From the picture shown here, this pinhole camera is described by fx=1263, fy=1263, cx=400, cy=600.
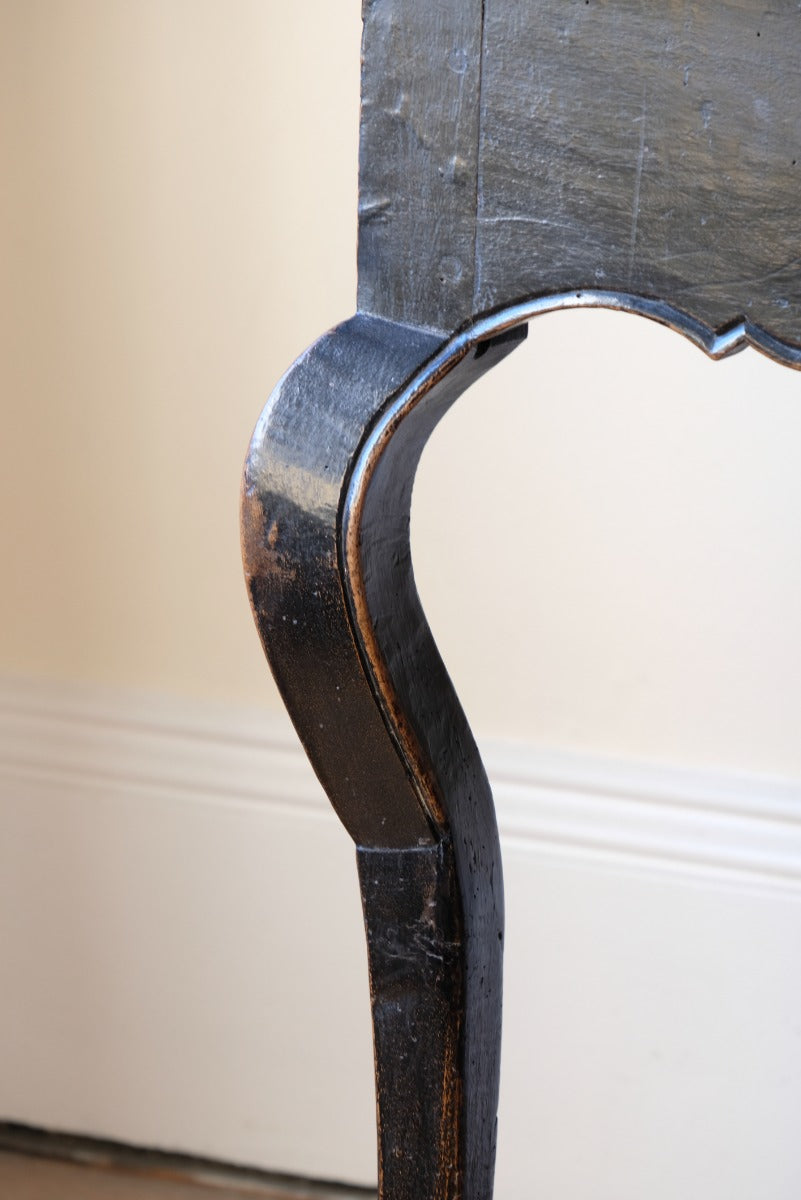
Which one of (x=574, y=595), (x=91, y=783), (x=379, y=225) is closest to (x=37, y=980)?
(x=91, y=783)

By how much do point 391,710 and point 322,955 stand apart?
0.79m

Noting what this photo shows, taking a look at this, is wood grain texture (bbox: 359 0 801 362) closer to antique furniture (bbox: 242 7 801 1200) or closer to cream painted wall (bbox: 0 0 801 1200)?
antique furniture (bbox: 242 7 801 1200)

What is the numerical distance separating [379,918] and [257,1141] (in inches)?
34.2

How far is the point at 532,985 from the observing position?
97 centimetres

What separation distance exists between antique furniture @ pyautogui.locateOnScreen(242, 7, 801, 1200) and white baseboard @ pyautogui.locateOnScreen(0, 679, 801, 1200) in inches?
25.5

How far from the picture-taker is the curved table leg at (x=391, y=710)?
0.83ft

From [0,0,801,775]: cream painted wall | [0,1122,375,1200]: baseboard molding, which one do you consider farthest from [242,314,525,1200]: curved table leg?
[0,1122,375,1200]: baseboard molding

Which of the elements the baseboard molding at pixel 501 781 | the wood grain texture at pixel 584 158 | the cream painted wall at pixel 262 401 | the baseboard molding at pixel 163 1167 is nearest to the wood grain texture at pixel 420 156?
the wood grain texture at pixel 584 158

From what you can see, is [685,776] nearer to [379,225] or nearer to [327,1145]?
[327,1145]

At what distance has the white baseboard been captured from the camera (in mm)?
931

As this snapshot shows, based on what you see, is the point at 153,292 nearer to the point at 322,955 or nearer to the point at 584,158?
the point at 322,955

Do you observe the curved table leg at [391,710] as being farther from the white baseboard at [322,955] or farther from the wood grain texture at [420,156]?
the white baseboard at [322,955]

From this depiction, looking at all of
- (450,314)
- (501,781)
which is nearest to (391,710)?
(450,314)

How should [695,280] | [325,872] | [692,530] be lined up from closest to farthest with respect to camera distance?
[695,280]
[692,530]
[325,872]
